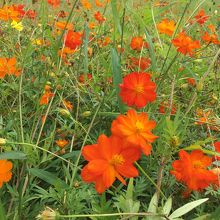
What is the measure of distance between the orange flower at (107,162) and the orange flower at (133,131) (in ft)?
0.04

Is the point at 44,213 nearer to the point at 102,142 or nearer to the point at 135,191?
the point at 102,142

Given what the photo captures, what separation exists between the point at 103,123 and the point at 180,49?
288 mm

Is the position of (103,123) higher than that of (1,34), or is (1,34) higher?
(1,34)

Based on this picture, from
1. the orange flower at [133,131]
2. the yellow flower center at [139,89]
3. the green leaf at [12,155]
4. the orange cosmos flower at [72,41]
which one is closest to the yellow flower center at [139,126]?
the orange flower at [133,131]

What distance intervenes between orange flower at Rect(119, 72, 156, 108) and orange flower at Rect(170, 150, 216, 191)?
16 centimetres

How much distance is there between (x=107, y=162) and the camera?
630 millimetres

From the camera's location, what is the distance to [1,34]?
154 cm

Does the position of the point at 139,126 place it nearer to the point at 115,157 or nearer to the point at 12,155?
the point at 115,157

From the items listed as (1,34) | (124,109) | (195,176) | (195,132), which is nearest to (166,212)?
(195,176)

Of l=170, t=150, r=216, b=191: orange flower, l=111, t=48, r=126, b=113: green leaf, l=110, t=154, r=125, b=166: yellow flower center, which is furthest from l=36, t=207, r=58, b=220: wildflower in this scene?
l=111, t=48, r=126, b=113: green leaf

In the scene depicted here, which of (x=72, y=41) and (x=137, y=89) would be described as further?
(x=72, y=41)

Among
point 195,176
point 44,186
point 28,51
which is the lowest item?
point 44,186

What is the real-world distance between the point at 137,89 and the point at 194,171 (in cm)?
21

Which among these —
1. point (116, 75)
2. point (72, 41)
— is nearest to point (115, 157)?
point (116, 75)
